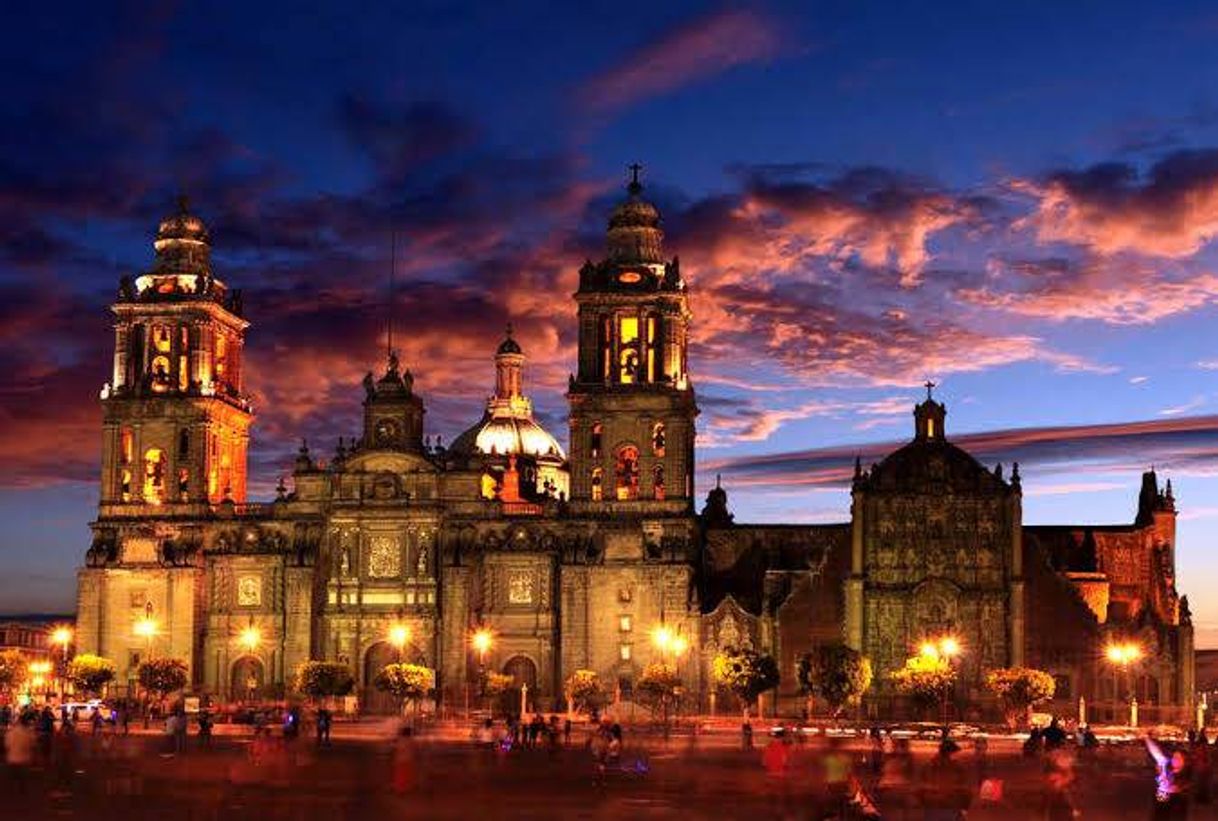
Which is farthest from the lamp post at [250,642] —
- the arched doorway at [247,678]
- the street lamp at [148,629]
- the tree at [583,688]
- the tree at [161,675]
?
the tree at [583,688]

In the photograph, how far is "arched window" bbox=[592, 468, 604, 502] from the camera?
386ft

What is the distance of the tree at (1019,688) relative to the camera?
319 feet

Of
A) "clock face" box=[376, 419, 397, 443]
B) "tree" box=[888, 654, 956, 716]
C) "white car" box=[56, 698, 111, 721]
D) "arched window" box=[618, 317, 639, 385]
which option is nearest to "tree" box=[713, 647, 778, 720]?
"tree" box=[888, 654, 956, 716]

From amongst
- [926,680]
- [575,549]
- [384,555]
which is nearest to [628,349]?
[575,549]

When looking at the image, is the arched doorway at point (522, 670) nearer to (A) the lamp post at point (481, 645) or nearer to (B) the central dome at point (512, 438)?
(A) the lamp post at point (481, 645)

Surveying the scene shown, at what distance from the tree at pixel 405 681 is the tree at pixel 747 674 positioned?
56.1ft

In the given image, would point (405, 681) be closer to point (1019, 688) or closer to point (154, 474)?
point (154, 474)

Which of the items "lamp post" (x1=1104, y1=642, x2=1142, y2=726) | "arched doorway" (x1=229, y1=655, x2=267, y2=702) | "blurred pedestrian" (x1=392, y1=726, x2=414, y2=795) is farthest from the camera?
"arched doorway" (x1=229, y1=655, x2=267, y2=702)

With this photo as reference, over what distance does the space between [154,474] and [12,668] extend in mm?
14672

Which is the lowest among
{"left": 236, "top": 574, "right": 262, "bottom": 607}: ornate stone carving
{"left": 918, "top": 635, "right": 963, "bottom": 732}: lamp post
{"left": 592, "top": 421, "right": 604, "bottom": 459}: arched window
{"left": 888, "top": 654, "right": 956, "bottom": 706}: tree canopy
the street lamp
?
{"left": 888, "top": 654, "right": 956, "bottom": 706}: tree canopy

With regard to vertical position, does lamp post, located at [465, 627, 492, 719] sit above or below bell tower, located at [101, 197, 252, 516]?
below

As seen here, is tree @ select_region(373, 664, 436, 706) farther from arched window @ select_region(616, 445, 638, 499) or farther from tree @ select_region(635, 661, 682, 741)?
arched window @ select_region(616, 445, 638, 499)

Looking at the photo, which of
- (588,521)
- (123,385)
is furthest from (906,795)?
(123,385)

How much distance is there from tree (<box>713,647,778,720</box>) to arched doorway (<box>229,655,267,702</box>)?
3060 cm
